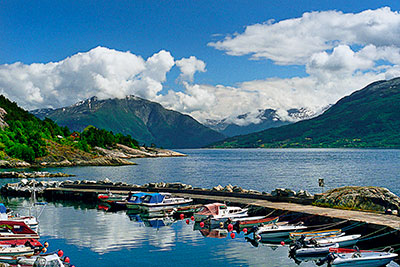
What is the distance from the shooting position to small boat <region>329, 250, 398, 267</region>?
31.2m

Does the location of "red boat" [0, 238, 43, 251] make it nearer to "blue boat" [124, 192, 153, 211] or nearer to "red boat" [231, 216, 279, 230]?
"red boat" [231, 216, 279, 230]

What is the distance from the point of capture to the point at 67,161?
19012cm

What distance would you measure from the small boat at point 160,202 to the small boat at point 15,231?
1988cm

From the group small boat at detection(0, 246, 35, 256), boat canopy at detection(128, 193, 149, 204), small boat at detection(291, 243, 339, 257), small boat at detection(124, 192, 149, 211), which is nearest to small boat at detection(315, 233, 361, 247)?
small boat at detection(291, 243, 339, 257)

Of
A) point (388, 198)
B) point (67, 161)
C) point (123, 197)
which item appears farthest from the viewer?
point (67, 161)

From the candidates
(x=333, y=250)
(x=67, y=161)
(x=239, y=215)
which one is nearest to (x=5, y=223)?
(x=239, y=215)

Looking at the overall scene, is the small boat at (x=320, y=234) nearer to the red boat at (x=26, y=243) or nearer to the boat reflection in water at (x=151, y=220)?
the boat reflection in water at (x=151, y=220)

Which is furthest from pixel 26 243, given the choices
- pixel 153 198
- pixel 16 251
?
pixel 153 198

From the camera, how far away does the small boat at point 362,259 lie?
3122 centimetres

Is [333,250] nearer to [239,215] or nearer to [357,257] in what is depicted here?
[357,257]

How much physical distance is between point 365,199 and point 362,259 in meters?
17.0

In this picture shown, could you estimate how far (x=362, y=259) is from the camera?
31.2m

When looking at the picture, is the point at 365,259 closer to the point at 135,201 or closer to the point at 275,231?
the point at 275,231

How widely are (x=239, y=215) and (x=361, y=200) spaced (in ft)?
47.4
